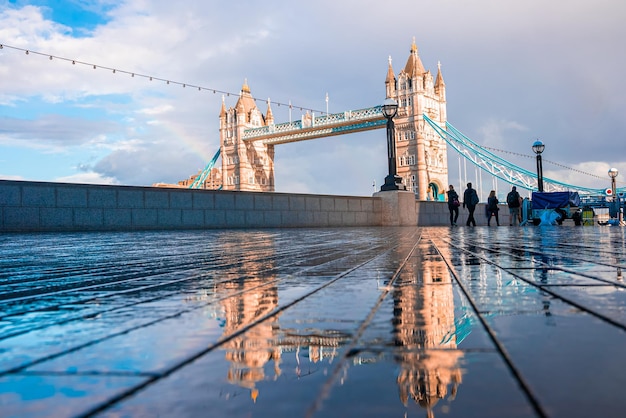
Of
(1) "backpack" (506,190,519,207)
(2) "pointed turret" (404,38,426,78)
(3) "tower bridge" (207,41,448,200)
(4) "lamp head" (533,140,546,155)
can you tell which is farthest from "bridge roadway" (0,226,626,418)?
(2) "pointed turret" (404,38,426,78)

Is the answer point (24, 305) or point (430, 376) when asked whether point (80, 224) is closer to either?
point (24, 305)

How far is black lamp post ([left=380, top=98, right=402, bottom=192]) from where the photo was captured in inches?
670

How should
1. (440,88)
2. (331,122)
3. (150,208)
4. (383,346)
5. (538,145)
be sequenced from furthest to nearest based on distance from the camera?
(440,88) → (331,122) → (538,145) → (150,208) → (383,346)

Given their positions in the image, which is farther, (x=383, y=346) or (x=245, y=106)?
(x=245, y=106)

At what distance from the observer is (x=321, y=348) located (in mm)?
1208

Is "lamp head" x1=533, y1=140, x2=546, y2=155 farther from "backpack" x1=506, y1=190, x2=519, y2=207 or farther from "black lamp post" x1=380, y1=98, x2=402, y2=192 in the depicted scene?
"black lamp post" x1=380, y1=98, x2=402, y2=192

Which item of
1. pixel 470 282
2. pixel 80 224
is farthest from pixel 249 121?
pixel 470 282

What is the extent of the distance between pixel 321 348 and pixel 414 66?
9171cm

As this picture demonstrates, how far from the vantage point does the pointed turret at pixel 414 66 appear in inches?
3461

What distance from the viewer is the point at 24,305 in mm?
2047

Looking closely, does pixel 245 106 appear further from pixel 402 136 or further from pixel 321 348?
pixel 321 348

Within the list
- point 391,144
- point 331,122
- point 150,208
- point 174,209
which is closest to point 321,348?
point 150,208

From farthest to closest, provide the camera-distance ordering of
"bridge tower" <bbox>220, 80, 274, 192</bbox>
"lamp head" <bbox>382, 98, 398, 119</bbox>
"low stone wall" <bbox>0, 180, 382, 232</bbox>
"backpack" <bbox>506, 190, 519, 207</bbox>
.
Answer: "bridge tower" <bbox>220, 80, 274, 192</bbox>
"backpack" <bbox>506, 190, 519, 207</bbox>
"lamp head" <bbox>382, 98, 398, 119</bbox>
"low stone wall" <bbox>0, 180, 382, 232</bbox>

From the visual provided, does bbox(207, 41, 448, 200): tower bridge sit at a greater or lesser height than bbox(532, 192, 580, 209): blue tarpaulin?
greater
